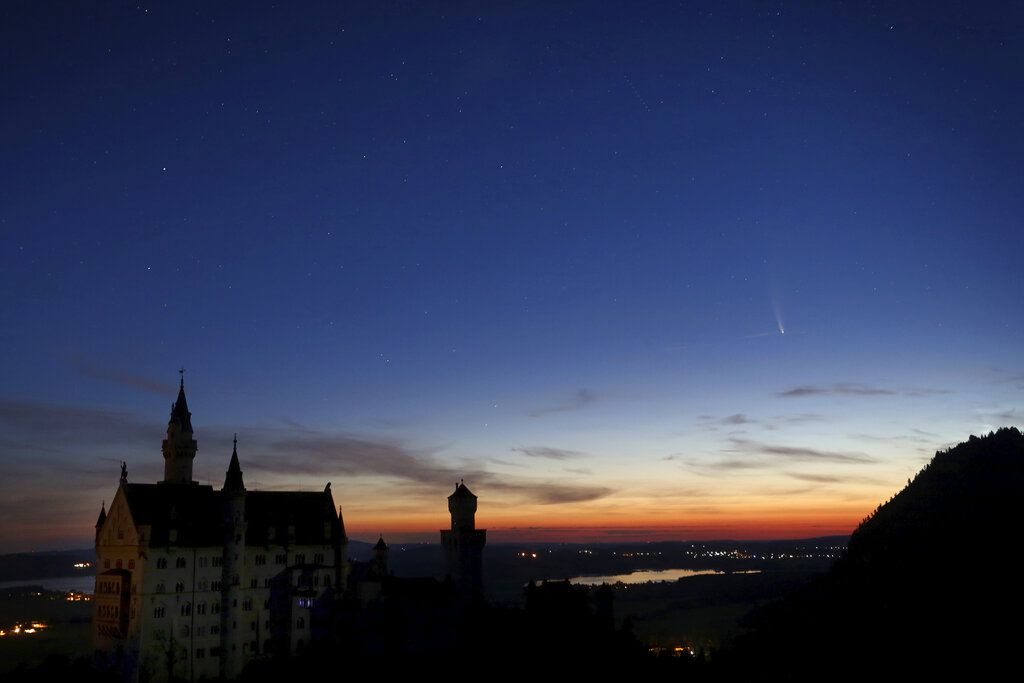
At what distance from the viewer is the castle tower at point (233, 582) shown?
83.1 meters

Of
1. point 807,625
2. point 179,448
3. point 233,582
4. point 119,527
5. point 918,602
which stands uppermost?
point 179,448

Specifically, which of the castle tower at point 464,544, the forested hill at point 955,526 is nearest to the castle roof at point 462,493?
the castle tower at point 464,544

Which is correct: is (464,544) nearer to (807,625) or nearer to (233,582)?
(233,582)

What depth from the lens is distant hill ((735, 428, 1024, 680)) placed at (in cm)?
11681

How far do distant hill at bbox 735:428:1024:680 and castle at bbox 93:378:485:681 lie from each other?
5501 centimetres

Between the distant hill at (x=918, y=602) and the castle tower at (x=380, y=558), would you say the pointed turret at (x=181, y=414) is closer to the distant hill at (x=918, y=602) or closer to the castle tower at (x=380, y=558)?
the castle tower at (x=380, y=558)

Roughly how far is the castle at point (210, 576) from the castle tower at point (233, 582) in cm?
10

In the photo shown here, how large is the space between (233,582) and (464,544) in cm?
2521

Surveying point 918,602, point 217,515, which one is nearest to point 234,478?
point 217,515

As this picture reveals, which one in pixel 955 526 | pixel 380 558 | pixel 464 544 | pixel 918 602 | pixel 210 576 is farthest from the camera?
pixel 955 526

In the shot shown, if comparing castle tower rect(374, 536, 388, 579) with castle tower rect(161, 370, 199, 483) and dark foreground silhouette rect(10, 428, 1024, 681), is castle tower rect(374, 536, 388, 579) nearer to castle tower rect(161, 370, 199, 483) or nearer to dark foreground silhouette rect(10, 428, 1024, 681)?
dark foreground silhouette rect(10, 428, 1024, 681)

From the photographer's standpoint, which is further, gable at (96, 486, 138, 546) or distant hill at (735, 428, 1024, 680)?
distant hill at (735, 428, 1024, 680)

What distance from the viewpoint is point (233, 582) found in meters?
84.3

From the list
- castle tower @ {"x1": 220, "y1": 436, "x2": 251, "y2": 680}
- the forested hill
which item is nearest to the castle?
castle tower @ {"x1": 220, "y1": 436, "x2": 251, "y2": 680}
